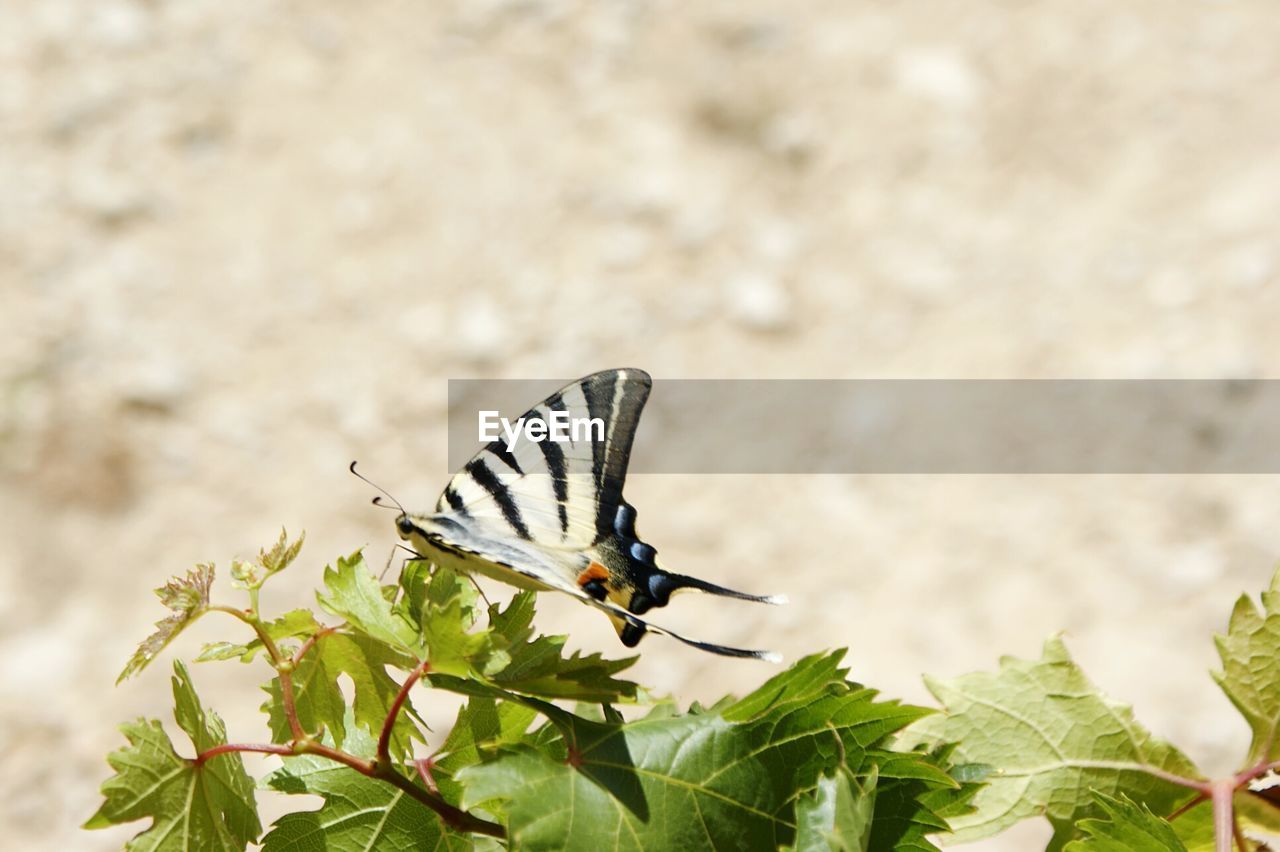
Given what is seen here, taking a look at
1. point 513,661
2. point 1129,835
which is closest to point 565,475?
point 513,661

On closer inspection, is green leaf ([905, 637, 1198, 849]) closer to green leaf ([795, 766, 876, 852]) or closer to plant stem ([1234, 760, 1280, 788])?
plant stem ([1234, 760, 1280, 788])

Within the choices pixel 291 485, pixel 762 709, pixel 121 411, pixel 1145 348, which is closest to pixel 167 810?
pixel 762 709

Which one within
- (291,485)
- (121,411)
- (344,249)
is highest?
(344,249)

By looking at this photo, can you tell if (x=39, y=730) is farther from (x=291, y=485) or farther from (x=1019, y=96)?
Answer: (x=1019, y=96)

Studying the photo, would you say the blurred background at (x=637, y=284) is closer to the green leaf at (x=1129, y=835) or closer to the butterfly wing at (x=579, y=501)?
the butterfly wing at (x=579, y=501)

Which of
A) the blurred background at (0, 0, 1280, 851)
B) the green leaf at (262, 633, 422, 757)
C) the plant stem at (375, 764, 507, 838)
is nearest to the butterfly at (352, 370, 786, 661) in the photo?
the green leaf at (262, 633, 422, 757)

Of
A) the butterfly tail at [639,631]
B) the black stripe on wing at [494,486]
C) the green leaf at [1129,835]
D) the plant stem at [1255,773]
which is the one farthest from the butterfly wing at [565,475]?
the plant stem at [1255,773]

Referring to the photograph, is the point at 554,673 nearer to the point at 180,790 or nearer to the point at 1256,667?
the point at 180,790
